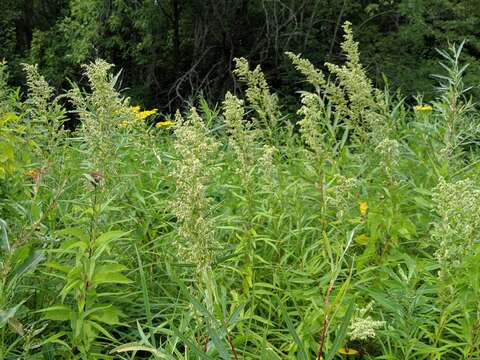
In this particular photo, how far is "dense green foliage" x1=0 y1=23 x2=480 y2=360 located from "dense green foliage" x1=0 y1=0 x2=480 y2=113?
292 inches

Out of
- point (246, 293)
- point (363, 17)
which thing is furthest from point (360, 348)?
point (363, 17)

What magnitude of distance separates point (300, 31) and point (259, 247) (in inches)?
336

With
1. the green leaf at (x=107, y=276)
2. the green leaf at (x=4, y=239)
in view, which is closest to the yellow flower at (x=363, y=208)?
the green leaf at (x=107, y=276)

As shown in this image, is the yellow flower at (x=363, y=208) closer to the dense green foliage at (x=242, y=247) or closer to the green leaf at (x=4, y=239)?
the dense green foliage at (x=242, y=247)

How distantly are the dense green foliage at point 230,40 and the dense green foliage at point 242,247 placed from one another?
7.41m

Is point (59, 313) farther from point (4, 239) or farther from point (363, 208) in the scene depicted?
point (363, 208)

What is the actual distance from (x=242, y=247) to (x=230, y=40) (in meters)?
8.90

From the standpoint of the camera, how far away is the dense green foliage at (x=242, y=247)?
6.57 ft

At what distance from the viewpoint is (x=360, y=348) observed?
2418 mm

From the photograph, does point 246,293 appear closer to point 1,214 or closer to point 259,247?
point 259,247

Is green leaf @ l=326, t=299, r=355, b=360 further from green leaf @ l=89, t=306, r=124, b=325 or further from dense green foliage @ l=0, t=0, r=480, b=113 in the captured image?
dense green foliage @ l=0, t=0, r=480, b=113

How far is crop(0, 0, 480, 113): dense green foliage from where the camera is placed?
10797mm

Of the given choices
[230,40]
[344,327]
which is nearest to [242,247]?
[344,327]

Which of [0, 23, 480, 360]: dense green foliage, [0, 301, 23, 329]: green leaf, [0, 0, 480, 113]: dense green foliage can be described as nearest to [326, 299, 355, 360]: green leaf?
[0, 23, 480, 360]: dense green foliage
